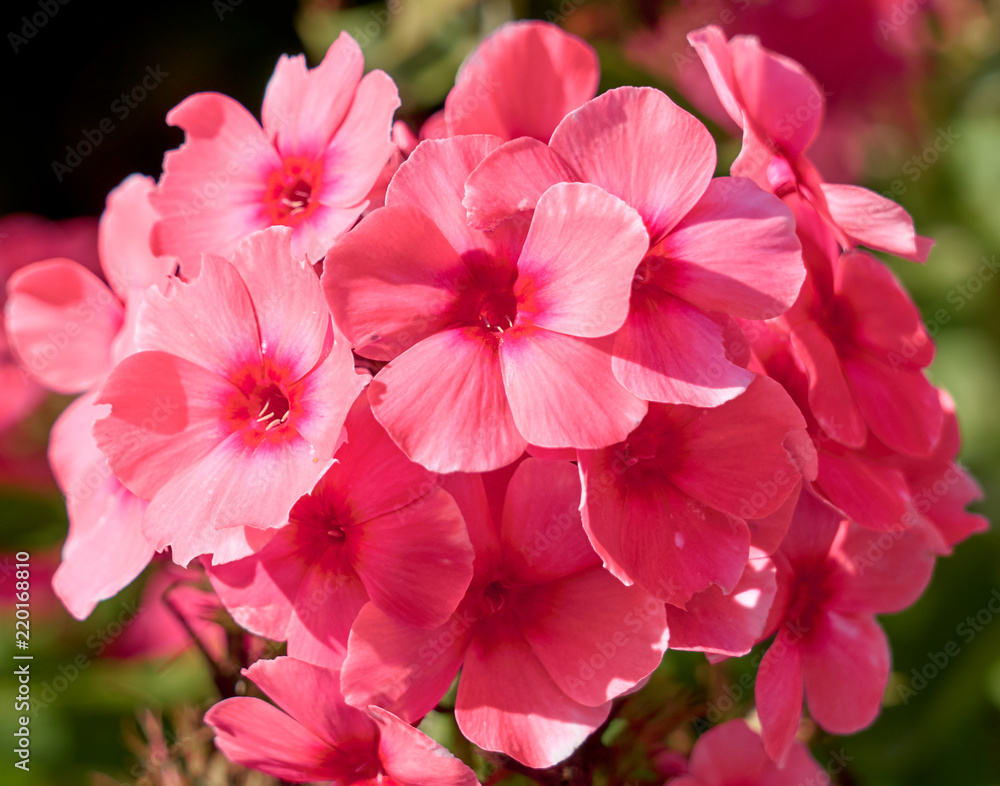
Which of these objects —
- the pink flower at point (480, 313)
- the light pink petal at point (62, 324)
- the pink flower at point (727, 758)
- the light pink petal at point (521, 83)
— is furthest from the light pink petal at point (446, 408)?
the light pink petal at point (62, 324)

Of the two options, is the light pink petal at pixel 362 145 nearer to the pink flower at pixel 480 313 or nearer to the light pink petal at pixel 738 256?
the pink flower at pixel 480 313

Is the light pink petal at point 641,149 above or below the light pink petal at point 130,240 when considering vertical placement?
below

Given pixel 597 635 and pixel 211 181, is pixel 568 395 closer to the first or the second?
pixel 597 635

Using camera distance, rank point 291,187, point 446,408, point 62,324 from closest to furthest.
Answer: point 446,408
point 291,187
point 62,324

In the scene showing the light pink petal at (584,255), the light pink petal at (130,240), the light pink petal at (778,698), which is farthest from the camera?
the light pink petal at (130,240)

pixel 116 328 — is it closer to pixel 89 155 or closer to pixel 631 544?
pixel 631 544

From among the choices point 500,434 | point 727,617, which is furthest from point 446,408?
point 727,617

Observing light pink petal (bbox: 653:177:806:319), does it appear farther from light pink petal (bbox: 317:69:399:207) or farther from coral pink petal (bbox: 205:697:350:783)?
coral pink petal (bbox: 205:697:350:783)
